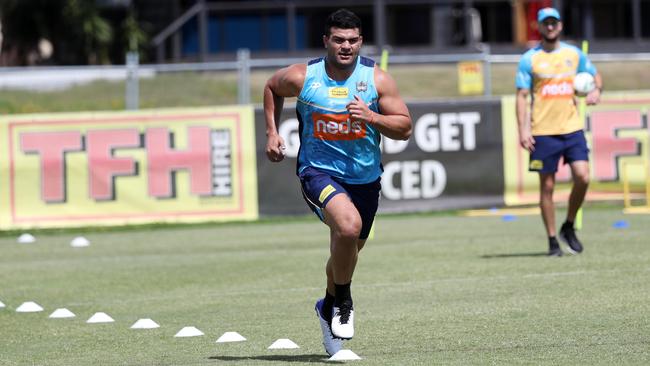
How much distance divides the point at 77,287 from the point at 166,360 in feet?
15.2

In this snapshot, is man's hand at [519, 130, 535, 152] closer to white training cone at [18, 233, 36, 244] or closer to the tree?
white training cone at [18, 233, 36, 244]

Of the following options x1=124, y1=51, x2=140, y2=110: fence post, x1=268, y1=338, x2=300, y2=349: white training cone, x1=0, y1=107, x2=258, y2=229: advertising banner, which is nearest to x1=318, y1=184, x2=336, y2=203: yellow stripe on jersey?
x1=268, y1=338, x2=300, y2=349: white training cone

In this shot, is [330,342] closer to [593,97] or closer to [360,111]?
[360,111]

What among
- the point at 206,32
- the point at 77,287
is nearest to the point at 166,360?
the point at 77,287

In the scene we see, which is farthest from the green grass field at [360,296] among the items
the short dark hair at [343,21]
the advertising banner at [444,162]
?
the advertising banner at [444,162]

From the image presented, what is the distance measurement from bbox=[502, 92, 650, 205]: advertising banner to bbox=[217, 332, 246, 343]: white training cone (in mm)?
11581

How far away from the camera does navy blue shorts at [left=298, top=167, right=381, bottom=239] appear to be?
328 inches

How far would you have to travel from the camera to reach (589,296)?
10641mm

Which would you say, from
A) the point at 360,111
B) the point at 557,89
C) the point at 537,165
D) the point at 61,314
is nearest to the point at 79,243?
the point at 537,165

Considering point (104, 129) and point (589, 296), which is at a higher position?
point (104, 129)

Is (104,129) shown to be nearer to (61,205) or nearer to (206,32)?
(61,205)

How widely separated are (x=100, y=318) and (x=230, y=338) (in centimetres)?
166

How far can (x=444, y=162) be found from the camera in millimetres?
20516

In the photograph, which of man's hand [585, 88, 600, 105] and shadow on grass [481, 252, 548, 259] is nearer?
man's hand [585, 88, 600, 105]
